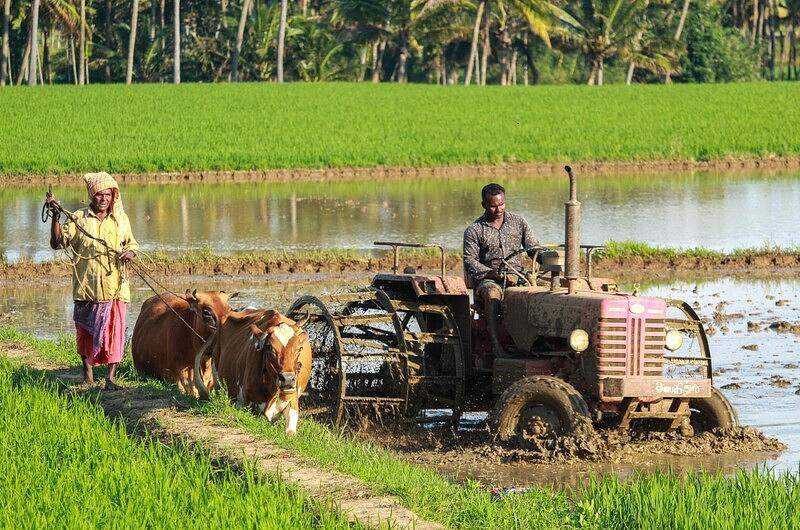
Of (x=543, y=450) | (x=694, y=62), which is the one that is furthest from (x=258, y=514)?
(x=694, y=62)

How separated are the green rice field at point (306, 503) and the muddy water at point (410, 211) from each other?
1166 cm

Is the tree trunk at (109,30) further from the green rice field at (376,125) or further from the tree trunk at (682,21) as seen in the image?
the tree trunk at (682,21)

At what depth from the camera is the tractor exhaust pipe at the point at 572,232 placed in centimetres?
928

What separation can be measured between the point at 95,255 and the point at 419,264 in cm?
827

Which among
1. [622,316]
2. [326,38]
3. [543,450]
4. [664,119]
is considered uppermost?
[326,38]

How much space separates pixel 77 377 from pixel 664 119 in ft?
106

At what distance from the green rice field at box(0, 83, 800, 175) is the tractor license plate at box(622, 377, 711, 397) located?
2392cm

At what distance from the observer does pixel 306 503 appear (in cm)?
734

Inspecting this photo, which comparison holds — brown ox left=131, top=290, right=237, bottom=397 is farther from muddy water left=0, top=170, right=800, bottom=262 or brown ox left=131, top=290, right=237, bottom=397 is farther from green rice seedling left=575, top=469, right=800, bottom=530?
muddy water left=0, top=170, right=800, bottom=262

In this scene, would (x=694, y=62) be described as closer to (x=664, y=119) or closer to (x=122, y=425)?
(x=664, y=119)

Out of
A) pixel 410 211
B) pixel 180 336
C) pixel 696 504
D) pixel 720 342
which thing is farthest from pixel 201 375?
pixel 410 211

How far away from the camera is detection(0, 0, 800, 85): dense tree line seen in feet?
201

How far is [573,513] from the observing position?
23.4 feet

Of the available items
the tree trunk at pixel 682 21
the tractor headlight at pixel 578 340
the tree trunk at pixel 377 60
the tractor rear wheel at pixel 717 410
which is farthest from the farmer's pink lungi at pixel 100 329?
the tree trunk at pixel 682 21
